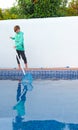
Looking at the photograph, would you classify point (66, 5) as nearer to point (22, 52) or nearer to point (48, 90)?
point (22, 52)

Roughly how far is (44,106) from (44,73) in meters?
2.90

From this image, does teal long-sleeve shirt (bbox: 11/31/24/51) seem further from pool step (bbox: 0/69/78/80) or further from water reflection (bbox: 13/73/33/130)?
water reflection (bbox: 13/73/33/130)

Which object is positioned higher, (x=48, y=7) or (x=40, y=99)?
(x=48, y=7)

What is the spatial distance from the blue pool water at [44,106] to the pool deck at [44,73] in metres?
0.32

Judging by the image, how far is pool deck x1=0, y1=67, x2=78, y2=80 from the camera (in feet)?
34.0

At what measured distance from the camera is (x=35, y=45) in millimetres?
11172

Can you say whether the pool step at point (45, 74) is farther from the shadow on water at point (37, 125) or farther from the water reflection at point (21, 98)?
the shadow on water at point (37, 125)

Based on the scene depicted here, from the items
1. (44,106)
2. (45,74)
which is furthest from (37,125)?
(45,74)

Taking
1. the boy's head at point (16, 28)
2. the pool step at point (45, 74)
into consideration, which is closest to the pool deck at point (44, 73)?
the pool step at point (45, 74)

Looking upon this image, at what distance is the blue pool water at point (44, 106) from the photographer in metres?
6.29

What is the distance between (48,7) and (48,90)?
5806 millimetres

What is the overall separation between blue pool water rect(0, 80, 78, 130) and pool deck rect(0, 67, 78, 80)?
321 mm

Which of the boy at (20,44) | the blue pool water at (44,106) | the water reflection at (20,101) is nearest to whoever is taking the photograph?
the blue pool water at (44,106)

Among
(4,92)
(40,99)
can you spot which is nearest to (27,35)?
(4,92)
